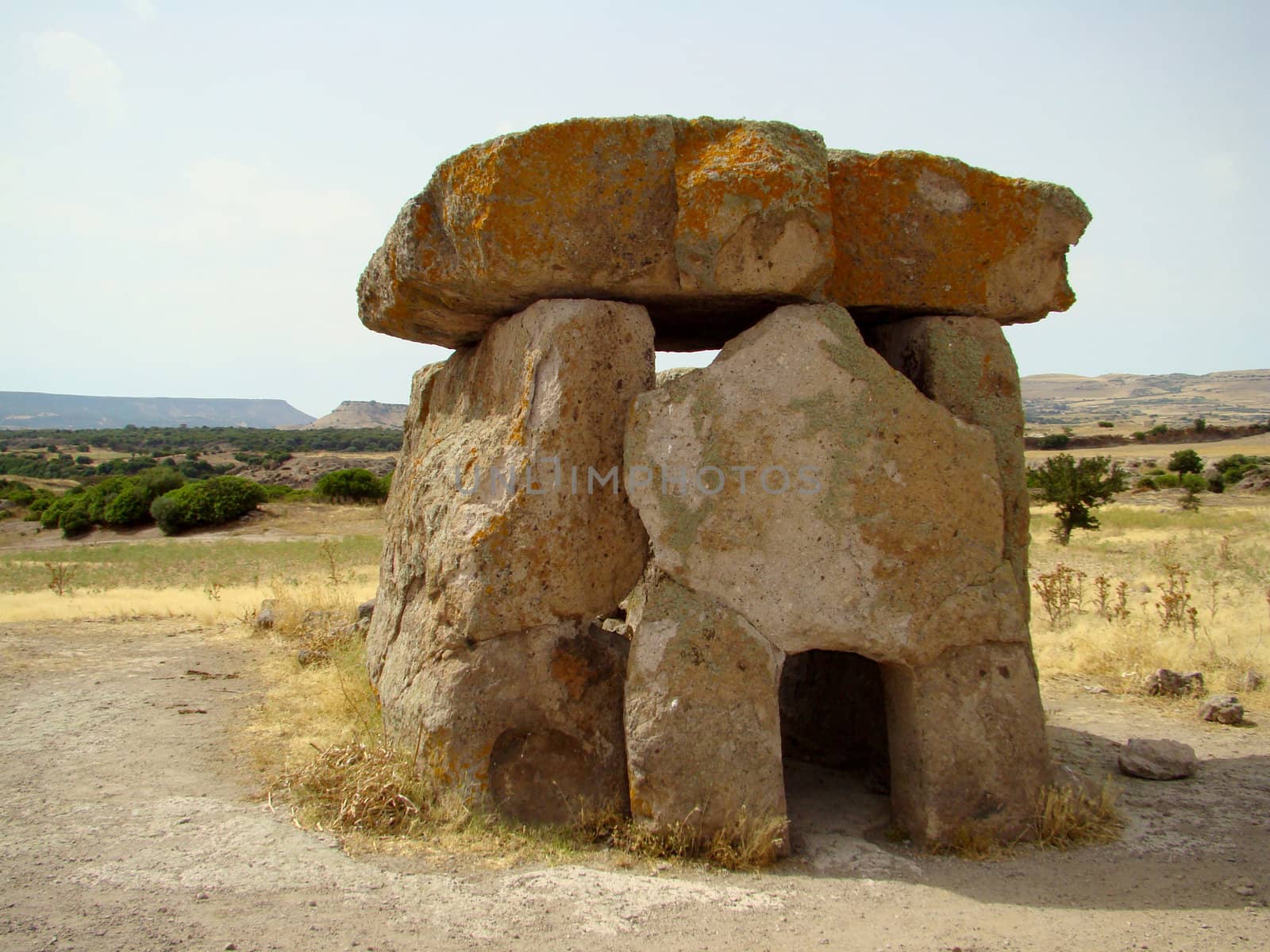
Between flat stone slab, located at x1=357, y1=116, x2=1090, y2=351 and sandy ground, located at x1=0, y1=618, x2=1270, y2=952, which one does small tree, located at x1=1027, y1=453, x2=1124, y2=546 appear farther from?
flat stone slab, located at x1=357, y1=116, x2=1090, y2=351

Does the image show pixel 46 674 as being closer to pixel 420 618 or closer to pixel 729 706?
pixel 420 618

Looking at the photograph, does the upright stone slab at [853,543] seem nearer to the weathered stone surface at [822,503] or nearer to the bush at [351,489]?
the weathered stone surface at [822,503]

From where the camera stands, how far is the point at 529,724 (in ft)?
15.0

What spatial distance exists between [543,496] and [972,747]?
7.37 ft

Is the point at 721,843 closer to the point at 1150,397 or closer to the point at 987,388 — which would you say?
the point at 987,388

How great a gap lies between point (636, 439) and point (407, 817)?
6.57ft

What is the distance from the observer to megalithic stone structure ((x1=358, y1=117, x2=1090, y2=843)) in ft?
13.9

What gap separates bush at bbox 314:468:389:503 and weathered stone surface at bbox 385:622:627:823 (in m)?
24.9

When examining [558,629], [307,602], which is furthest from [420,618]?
[307,602]

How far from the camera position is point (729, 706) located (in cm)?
412

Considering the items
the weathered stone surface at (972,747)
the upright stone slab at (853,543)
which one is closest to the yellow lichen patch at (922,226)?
the upright stone slab at (853,543)

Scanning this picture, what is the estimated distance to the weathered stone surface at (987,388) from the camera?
482cm

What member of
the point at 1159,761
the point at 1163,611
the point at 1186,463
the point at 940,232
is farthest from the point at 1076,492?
the point at 1186,463

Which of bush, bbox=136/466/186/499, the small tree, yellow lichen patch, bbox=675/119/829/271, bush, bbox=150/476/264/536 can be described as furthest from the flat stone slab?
bush, bbox=136/466/186/499
